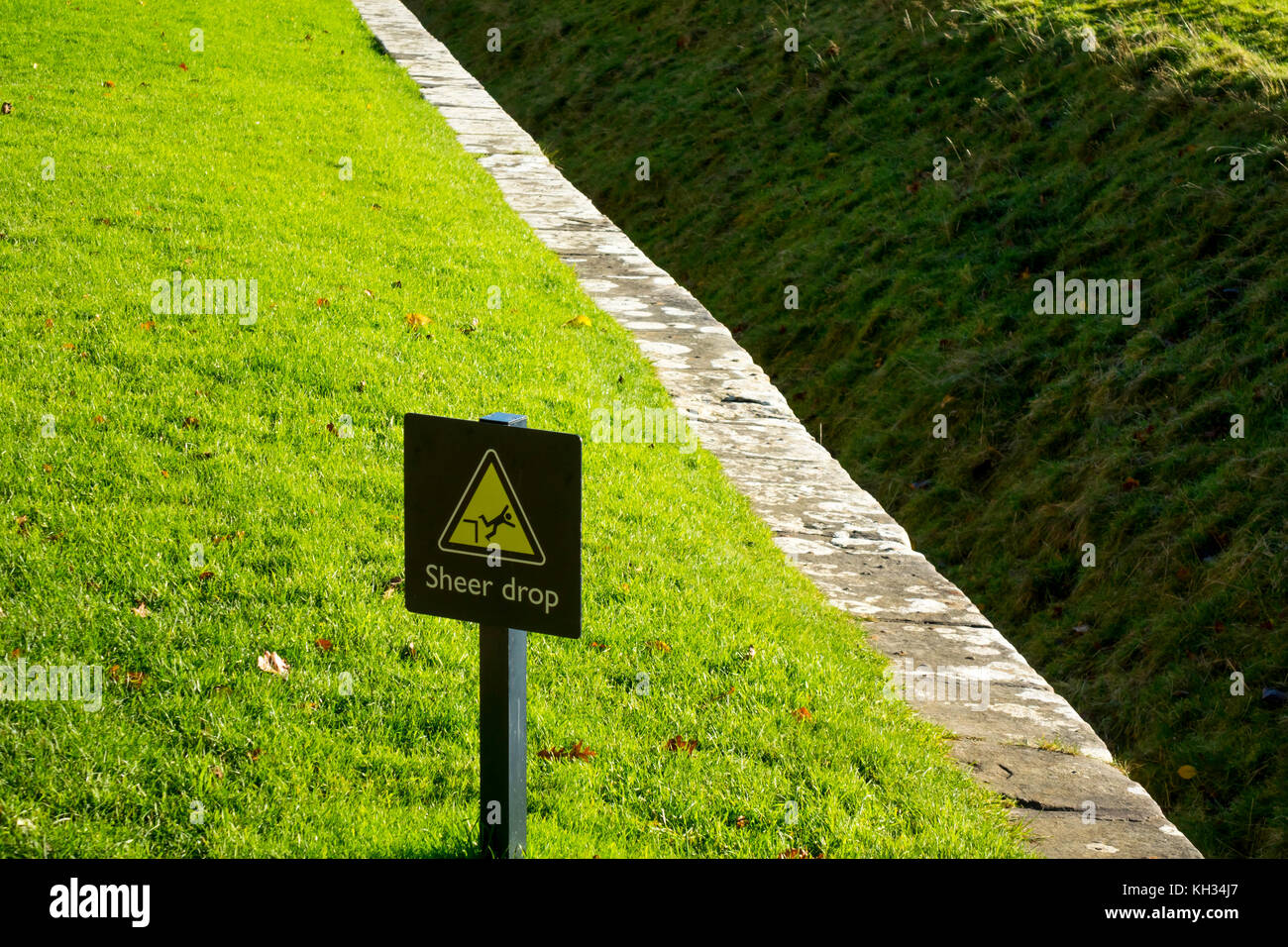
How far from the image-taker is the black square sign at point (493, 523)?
253cm

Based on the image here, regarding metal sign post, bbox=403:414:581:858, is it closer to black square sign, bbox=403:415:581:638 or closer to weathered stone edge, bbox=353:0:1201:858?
black square sign, bbox=403:415:581:638

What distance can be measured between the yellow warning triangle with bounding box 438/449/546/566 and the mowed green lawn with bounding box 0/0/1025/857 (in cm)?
86

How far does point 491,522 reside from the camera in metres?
2.60

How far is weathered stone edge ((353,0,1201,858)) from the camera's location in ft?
12.0

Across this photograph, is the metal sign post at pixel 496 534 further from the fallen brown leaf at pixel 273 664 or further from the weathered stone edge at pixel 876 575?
the weathered stone edge at pixel 876 575

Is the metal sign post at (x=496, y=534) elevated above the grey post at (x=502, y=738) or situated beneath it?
elevated above

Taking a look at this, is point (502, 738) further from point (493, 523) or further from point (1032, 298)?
point (1032, 298)

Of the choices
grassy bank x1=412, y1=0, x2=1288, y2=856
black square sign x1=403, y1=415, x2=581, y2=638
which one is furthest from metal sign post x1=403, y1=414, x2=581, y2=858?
grassy bank x1=412, y1=0, x2=1288, y2=856

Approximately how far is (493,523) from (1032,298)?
7492 mm

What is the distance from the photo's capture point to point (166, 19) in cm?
1352

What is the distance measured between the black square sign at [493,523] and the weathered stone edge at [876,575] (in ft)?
5.91

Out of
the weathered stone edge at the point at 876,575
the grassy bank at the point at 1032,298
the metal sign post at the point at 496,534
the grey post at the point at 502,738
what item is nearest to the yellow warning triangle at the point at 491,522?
the metal sign post at the point at 496,534

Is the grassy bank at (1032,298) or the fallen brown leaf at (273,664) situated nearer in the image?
the fallen brown leaf at (273,664)

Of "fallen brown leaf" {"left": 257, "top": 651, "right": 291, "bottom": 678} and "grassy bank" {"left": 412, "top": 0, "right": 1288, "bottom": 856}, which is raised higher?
"grassy bank" {"left": 412, "top": 0, "right": 1288, "bottom": 856}
